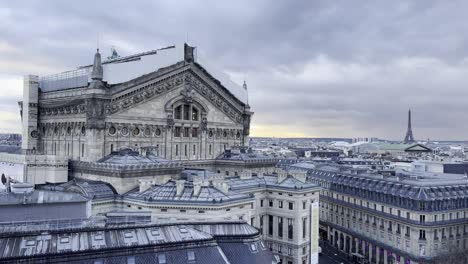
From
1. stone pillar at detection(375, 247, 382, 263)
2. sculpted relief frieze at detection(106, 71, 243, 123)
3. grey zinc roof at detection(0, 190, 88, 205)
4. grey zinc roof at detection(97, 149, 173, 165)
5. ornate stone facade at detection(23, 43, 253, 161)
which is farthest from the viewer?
stone pillar at detection(375, 247, 382, 263)

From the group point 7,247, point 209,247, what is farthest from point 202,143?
point 7,247

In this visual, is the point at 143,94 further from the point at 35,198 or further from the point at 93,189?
the point at 35,198

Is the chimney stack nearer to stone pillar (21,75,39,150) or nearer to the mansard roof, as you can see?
stone pillar (21,75,39,150)

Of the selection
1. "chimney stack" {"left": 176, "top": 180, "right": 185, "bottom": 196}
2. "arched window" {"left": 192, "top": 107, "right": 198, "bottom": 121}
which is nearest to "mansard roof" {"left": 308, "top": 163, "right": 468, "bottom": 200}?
"arched window" {"left": 192, "top": 107, "right": 198, "bottom": 121}

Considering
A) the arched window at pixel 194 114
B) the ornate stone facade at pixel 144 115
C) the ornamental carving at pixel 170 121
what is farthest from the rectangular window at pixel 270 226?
the arched window at pixel 194 114

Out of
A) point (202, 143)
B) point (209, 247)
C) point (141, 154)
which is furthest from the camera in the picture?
point (202, 143)

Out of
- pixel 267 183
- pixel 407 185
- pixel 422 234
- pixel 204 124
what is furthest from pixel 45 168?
pixel 422 234

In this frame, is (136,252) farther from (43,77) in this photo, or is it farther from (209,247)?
(43,77)
